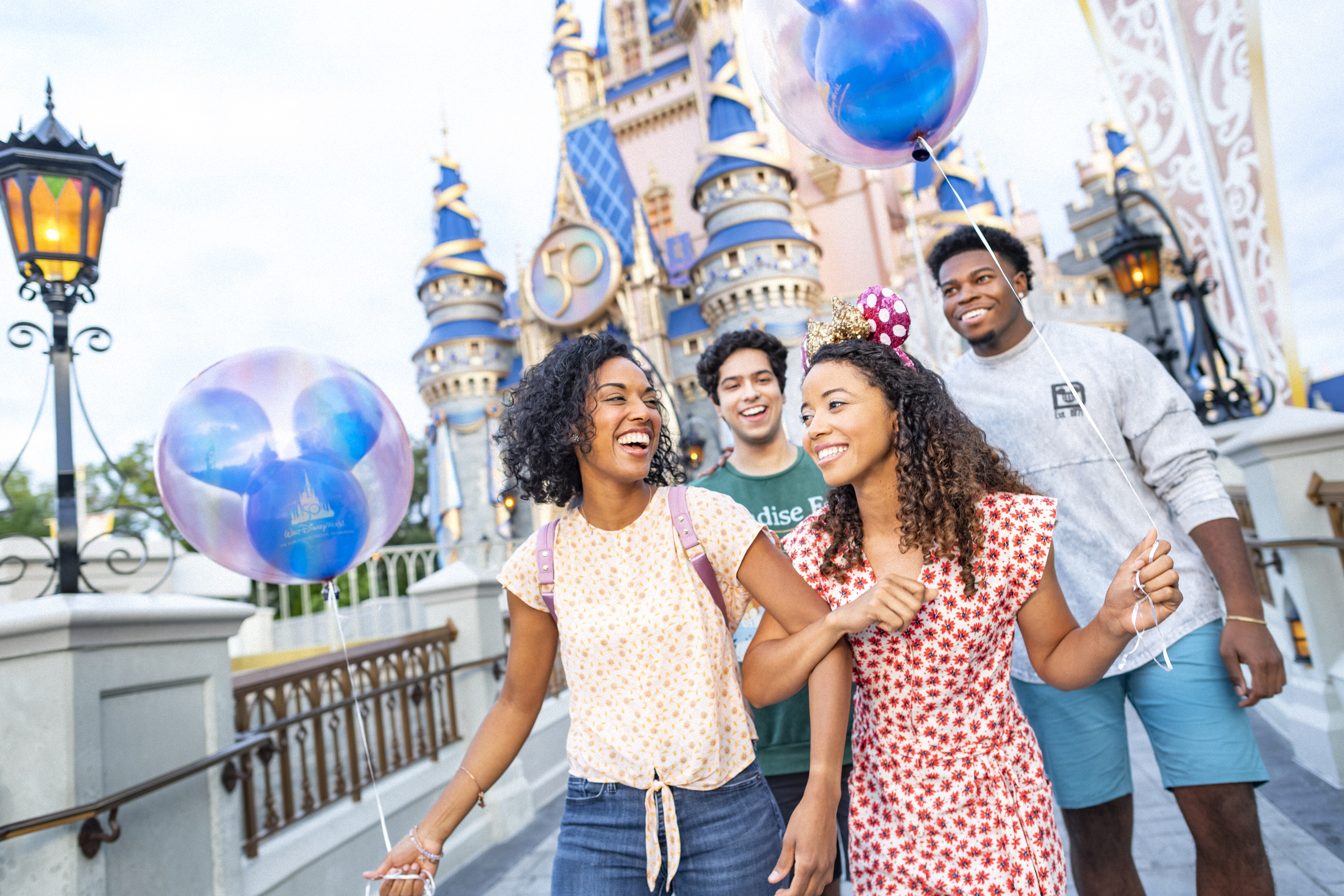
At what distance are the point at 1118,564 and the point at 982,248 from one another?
0.97m

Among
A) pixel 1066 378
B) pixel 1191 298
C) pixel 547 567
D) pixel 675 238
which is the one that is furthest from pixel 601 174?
pixel 547 567

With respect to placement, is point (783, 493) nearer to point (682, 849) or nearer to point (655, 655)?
point (655, 655)

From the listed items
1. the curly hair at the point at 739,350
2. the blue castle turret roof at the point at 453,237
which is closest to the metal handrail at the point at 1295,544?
the curly hair at the point at 739,350

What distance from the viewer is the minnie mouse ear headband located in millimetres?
1822

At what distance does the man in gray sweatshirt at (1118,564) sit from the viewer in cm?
180

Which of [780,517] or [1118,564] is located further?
[780,517]

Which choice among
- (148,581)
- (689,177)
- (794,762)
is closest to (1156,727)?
(794,762)

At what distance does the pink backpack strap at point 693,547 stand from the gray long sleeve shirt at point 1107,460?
906 millimetres

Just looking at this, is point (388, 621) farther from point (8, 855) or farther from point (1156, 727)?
point (1156, 727)

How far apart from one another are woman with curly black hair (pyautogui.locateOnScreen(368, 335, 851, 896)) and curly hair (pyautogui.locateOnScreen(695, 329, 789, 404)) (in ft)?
2.86

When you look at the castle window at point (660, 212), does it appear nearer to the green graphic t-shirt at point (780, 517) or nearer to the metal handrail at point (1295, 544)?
the metal handrail at point (1295, 544)

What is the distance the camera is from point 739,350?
8.57 ft

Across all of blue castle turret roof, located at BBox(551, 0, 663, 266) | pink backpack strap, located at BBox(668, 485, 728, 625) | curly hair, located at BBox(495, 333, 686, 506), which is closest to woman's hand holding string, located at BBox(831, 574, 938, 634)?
pink backpack strap, located at BBox(668, 485, 728, 625)

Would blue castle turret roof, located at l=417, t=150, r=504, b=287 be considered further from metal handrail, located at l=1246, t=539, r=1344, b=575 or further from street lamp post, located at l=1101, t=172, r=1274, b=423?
metal handrail, located at l=1246, t=539, r=1344, b=575
